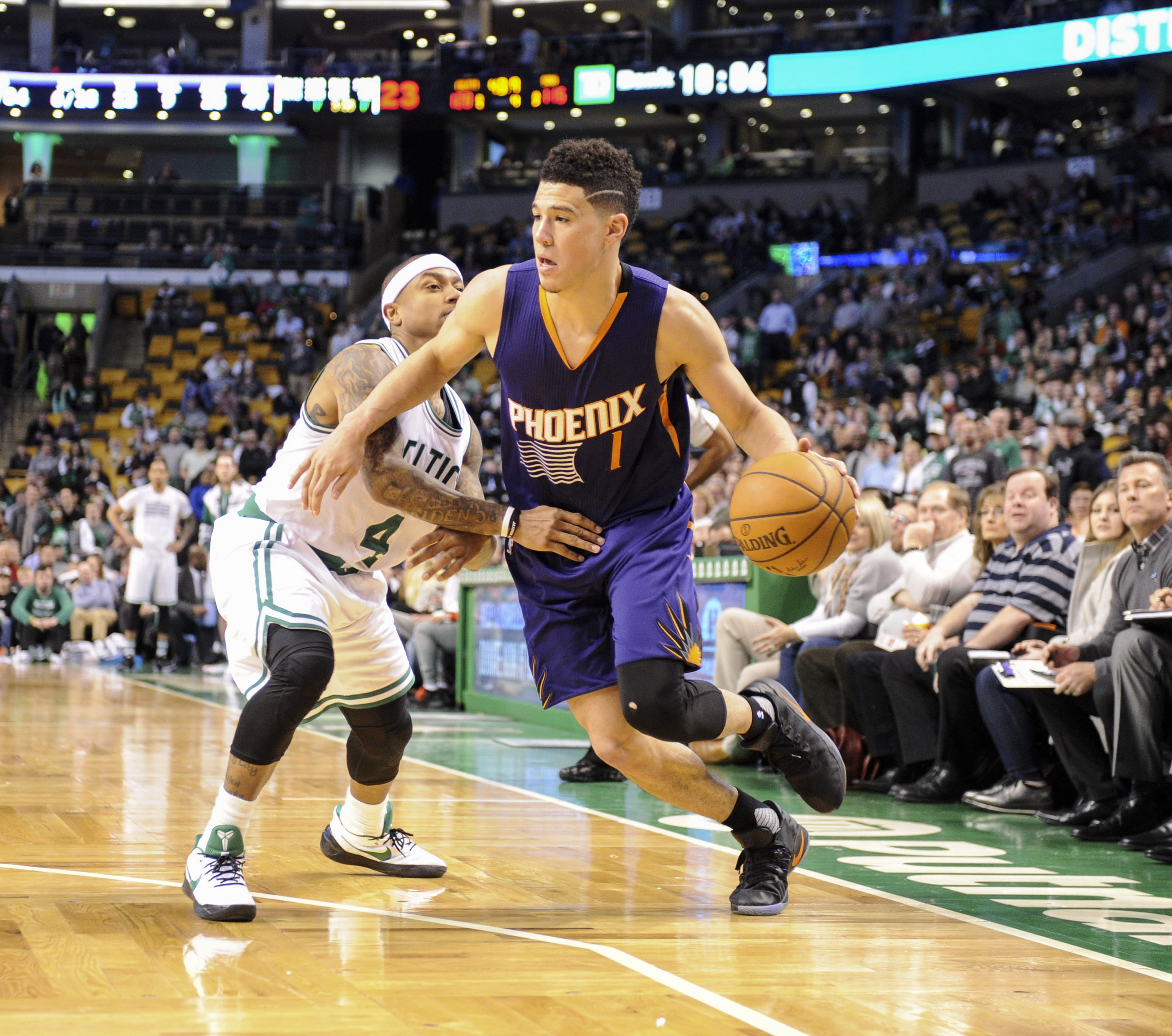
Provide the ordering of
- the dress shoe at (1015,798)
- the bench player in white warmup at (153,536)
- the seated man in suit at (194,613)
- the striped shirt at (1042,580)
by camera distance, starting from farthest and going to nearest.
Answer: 1. the seated man in suit at (194,613)
2. the bench player in white warmup at (153,536)
3. the striped shirt at (1042,580)
4. the dress shoe at (1015,798)

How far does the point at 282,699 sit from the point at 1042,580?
380 centimetres

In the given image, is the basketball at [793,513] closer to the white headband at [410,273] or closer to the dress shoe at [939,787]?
the white headband at [410,273]

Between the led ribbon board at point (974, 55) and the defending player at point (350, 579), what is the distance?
77.4 ft

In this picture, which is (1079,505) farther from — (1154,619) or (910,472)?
(910,472)

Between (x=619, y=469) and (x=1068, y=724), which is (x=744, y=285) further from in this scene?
(x=619, y=469)

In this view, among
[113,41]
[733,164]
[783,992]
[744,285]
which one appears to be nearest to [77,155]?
[113,41]

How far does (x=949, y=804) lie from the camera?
6398mm

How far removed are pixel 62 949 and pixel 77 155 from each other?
120 feet

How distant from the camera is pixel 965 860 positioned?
4.83 meters

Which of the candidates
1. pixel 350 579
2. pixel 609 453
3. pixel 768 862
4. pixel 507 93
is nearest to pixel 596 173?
pixel 609 453

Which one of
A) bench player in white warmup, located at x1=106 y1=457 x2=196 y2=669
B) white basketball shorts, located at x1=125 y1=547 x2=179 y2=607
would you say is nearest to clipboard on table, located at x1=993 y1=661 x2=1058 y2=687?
bench player in white warmup, located at x1=106 y1=457 x2=196 y2=669

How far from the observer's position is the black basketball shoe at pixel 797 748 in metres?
3.90

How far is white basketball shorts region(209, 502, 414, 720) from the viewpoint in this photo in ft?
12.5

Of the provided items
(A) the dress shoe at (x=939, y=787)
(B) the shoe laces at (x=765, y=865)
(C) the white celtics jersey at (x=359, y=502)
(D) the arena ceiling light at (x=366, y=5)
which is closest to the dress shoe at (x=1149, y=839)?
(A) the dress shoe at (x=939, y=787)
